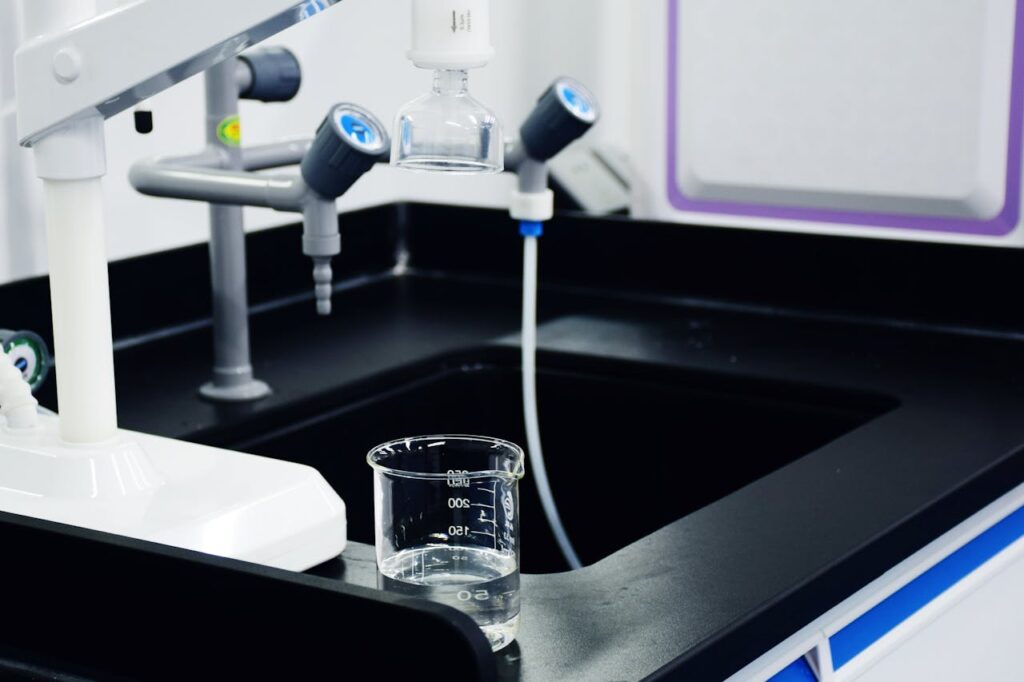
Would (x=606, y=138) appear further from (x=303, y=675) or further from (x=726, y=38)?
(x=303, y=675)

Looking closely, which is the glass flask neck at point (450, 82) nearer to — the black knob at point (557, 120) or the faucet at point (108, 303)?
the faucet at point (108, 303)

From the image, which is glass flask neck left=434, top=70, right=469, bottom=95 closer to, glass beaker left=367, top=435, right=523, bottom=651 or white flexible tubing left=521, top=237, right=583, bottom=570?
glass beaker left=367, top=435, right=523, bottom=651

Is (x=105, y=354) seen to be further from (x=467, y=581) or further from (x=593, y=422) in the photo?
(x=593, y=422)

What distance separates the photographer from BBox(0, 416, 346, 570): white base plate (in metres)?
0.93

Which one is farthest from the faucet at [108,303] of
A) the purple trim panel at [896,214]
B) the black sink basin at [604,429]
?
the purple trim panel at [896,214]

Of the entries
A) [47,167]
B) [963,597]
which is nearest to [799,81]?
[963,597]

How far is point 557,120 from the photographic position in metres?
1.35

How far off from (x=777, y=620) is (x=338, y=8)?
1165 millimetres

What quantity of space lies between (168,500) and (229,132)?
521 millimetres

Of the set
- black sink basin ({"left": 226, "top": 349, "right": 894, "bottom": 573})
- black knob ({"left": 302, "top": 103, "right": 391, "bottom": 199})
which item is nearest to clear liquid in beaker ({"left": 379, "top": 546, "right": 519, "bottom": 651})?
black knob ({"left": 302, "top": 103, "right": 391, "bottom": 199})

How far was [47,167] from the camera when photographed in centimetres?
90

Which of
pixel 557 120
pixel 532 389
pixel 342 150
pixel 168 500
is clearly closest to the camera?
pixel 168 500

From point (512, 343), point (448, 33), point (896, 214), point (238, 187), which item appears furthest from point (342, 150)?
point (896, 214)

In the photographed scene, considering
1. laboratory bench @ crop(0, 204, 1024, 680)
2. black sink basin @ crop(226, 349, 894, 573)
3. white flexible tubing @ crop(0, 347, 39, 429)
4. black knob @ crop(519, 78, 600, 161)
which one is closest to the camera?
laboratory bench @ crop(0, 204, 1024, 680)
